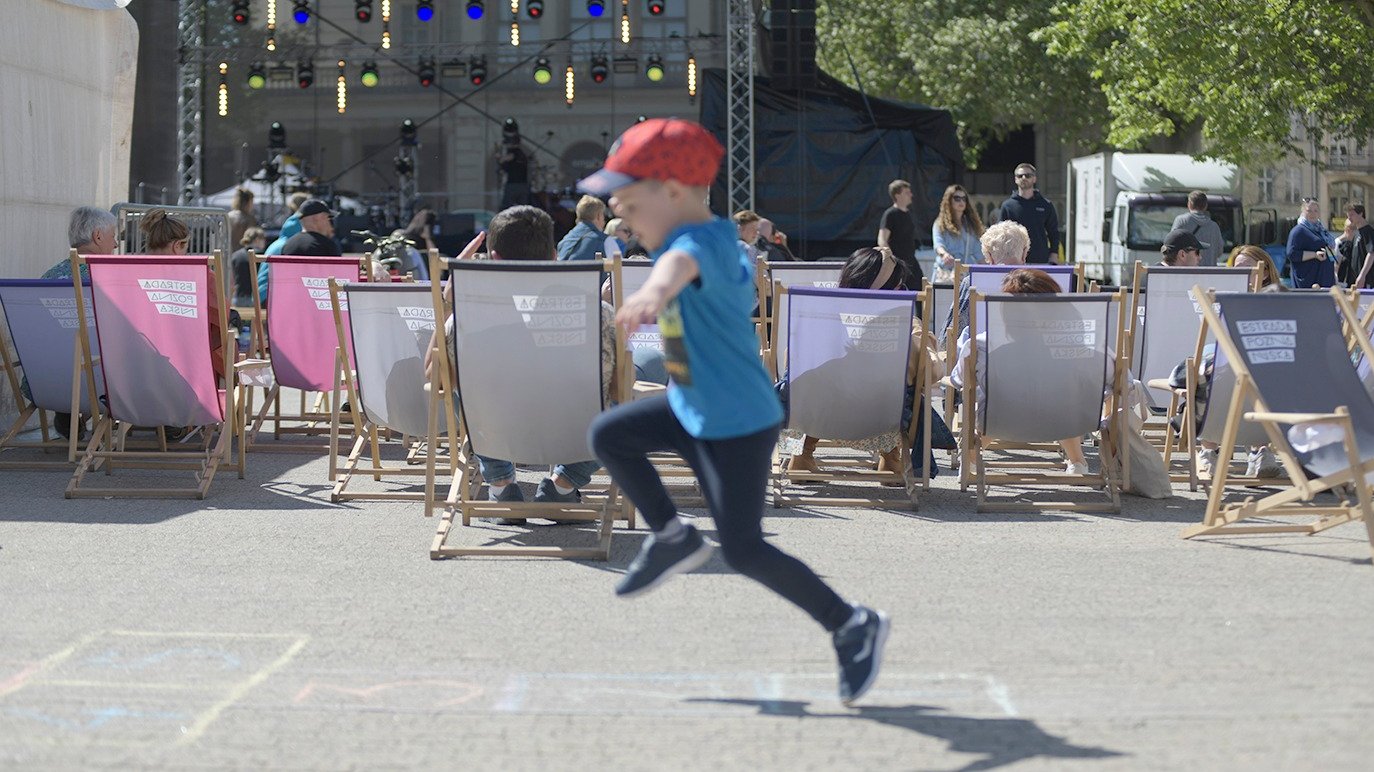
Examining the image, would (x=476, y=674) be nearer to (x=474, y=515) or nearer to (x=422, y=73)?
(x=474, y=515)

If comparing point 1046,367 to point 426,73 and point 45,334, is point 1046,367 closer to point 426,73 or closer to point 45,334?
point 45,334

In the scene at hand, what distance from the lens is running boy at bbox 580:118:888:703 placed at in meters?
4.75

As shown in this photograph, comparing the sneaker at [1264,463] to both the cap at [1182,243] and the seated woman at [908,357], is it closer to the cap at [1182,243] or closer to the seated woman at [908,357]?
the seated woman at [908,357]

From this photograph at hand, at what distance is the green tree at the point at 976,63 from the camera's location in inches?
1588

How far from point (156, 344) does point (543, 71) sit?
64.7 ft

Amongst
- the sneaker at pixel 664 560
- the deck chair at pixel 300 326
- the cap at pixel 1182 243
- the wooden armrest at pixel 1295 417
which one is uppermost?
the cap at pixel 1182 243

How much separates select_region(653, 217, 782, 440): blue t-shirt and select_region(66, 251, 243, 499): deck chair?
4666 millimetres

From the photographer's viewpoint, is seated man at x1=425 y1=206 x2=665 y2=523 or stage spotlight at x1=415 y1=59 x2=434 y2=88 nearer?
seated man at x1=425 y1=206 x2=665 y2=523

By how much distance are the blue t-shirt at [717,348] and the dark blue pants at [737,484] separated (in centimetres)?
5

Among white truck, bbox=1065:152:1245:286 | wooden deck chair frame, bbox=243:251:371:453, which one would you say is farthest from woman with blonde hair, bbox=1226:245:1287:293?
white truck, bbox=1065:152:1245:286

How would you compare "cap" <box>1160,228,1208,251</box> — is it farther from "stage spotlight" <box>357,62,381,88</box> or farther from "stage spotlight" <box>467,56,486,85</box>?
"stage spotlight" <box>357,62,381,88</box>

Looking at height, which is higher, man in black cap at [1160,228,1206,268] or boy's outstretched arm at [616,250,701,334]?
man in black cap at [1160,228,1206,268]

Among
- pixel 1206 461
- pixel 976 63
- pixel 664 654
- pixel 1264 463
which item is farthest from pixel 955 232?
pixel 976 63

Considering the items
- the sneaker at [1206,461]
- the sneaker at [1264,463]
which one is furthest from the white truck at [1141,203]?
the sneaker at [1264,463]
